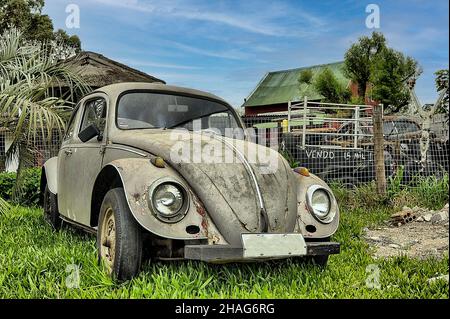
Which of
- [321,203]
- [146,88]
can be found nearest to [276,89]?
[146,88]

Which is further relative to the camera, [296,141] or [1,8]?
[1,8]

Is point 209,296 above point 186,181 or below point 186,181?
below

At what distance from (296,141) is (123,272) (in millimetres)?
7227

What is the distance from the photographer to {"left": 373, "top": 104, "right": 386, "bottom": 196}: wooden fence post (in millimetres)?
7625

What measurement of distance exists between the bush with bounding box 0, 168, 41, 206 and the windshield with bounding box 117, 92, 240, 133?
485 cm

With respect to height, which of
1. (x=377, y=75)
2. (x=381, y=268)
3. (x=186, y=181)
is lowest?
(x=381, y=268)

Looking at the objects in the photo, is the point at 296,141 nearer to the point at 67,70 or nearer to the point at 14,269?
the point at 67,70

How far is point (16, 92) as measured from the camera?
6.71 m

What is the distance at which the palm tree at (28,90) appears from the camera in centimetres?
648

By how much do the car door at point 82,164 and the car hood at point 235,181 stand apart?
0.83 metres

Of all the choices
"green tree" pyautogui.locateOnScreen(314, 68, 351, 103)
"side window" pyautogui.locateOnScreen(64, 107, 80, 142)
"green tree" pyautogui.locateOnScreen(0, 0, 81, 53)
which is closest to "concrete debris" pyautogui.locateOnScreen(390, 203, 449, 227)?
"side window" pyautogui.locateOnScreen(64, 107, 80, 142)

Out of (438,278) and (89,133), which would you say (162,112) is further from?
(438,278)

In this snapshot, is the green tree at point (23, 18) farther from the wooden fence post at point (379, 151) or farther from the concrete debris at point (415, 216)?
the concrete debris at point (415, 216)

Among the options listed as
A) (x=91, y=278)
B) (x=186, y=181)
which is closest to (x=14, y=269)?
(x=91, y=278)
